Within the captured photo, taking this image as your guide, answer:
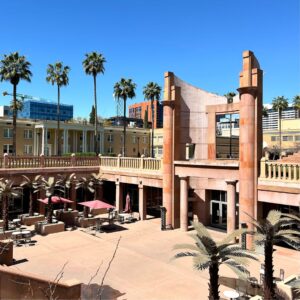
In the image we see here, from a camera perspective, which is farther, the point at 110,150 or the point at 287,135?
the point at 287,135

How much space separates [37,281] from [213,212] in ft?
63.2

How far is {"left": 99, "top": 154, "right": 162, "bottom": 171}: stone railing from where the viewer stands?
2882 centimetres

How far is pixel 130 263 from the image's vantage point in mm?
17859

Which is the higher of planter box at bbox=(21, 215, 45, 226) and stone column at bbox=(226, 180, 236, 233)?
stone column at bbox=(226, 180, 236, 233)

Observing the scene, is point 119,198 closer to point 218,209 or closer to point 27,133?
point 218,209

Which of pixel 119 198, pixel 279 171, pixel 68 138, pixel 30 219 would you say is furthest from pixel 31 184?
pixel 68 138

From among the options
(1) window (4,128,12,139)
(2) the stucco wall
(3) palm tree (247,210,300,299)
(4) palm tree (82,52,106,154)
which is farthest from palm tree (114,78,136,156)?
(3) palm tree (247,210,300,299)

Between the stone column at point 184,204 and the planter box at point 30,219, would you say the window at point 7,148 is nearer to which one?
the planter box at point 30,219

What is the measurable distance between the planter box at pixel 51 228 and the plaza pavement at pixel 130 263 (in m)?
0.61

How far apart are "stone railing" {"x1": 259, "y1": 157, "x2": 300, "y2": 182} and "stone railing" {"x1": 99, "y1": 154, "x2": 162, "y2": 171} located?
10.0 metres

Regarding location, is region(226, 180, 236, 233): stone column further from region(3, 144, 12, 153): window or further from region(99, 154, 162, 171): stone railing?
region(3, 144, 12, 153): window

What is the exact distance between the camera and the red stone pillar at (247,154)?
20953 mm

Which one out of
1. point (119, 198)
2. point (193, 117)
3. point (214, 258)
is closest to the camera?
point (214, 258)

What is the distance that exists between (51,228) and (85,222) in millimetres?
3013
